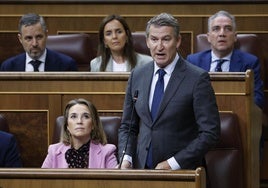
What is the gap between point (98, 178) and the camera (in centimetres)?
207

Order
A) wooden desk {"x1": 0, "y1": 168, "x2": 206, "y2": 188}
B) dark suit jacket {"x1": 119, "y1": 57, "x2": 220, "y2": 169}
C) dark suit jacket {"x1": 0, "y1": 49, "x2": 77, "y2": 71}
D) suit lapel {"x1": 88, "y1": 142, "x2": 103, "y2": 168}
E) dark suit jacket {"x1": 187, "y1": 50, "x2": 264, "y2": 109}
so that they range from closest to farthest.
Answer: wooden desk {"x1": 0, "y1": 168, "x2": 206, "y2": 188} → dark suit jacket {"x1": 119, "y1": 57, "x2": 220, "y2": 169} → suit lapel {"x1": 88, "y1": 142, "x2": 103, "y2": 168} → dark suit jacket {"x1": 187, "y1": 50, "x2": 264, "y2": 109} → dark suit jacket {"x1": 0, "y1": 49, "x2": 77, "y2": 71}

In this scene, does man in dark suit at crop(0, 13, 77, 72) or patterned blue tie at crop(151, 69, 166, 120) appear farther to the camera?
man in dark suit at crop(0, 13, 77, 72)

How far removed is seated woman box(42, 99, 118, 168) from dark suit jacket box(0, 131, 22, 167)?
0.38 ft

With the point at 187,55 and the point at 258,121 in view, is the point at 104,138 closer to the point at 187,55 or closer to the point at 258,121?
the point at 258,121

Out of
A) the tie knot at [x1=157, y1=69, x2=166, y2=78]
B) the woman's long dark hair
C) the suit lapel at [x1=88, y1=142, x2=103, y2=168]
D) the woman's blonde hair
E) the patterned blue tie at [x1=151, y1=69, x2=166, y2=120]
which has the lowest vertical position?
the suit lapel at [x1=88, y1=142, x2=103, y2=168]

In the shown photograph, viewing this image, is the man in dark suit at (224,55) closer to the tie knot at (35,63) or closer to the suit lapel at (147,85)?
the tie knot at (35,63)

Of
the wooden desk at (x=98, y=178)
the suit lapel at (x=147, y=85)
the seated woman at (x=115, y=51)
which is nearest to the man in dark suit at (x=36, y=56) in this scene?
the seated woman at (x=115, y=51)

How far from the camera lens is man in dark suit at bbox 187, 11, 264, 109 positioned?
3131 millimetres

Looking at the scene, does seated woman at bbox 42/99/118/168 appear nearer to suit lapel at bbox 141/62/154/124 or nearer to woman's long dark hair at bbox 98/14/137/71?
suit lapel at bbox 141/62/154/124

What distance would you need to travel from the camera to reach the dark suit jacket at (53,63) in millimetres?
3271

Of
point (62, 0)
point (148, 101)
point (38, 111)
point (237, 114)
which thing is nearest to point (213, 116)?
point (148, 101)

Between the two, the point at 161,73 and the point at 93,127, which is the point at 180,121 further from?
the point at 93,127

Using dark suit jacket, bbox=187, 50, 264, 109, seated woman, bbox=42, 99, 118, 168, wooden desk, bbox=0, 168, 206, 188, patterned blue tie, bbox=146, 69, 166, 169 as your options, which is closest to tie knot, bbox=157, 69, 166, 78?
patterned blue tie, bbox=146, 69, 166, 169

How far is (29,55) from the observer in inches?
130
